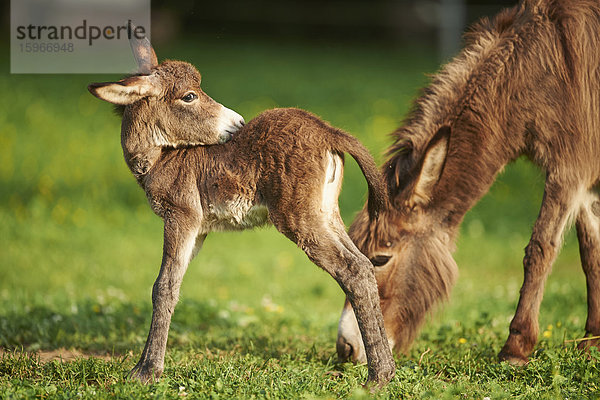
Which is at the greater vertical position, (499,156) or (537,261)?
(499,156)

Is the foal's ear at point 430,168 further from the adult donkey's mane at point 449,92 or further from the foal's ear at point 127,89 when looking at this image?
the foal's ear at point 127,89

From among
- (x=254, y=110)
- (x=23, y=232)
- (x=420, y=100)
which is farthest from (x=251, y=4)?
(x=420, y=100)

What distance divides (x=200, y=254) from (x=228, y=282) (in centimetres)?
134

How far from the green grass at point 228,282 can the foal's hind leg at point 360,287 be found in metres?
0.19

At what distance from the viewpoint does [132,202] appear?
11289 millimetres

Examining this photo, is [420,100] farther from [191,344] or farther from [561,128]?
[191,344]

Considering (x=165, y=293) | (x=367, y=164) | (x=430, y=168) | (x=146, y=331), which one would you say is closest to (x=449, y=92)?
(x=430, y=168)

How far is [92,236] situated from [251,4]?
1595 cm

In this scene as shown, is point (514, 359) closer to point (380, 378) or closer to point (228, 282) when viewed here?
point (380, 378)

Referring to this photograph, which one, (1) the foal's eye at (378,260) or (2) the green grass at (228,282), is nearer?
(2) the green grass at (228,282)

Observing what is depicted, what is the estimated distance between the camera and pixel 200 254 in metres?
10.1

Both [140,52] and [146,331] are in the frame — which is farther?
[146,331]

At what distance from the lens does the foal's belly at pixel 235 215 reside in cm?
409

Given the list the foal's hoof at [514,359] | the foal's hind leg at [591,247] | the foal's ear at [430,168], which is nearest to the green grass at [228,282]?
the foal's hoof at [514,359]
